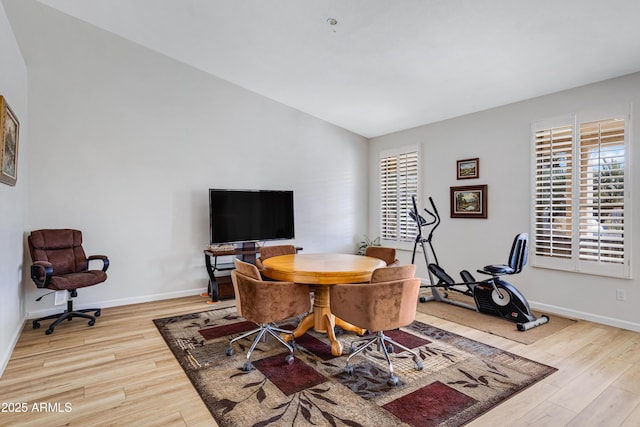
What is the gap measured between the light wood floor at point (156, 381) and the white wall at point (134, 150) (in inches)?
46.0

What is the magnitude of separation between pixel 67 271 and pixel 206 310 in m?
1.62

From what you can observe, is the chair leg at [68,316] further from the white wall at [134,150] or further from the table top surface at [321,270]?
the table top surface at [321,270]

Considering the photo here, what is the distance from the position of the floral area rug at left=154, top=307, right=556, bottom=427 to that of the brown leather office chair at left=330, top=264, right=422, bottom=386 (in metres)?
0.22

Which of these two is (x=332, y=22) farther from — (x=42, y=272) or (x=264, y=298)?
(x=42, y=272)

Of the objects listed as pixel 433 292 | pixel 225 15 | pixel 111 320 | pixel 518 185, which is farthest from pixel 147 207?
pixel 518 185

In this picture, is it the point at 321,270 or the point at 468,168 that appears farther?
the point at 468,168

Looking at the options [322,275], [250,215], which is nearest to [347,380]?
[322,275]

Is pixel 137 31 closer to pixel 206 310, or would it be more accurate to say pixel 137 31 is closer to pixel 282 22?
pixel 282 22

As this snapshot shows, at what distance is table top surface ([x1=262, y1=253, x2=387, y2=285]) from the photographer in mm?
2834

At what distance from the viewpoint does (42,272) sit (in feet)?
11.4

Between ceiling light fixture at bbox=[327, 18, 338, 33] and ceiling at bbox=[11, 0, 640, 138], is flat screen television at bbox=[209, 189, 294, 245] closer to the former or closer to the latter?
ceiling at bbox=[11, 0, 640, 138]

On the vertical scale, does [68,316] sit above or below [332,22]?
below

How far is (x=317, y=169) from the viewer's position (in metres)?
6.24

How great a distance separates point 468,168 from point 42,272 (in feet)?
17.9
